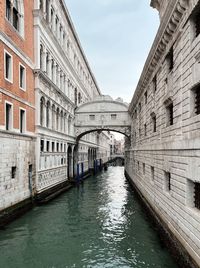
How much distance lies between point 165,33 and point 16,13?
7653 mm

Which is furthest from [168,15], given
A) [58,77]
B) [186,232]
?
[58,77]

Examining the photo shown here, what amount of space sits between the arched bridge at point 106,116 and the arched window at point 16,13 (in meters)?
12.6

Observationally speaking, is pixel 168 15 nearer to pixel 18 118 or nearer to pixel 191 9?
pixel 191 9

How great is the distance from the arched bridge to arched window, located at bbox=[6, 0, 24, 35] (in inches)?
495

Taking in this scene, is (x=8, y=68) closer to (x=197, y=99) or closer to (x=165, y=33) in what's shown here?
(x=165, y=33)

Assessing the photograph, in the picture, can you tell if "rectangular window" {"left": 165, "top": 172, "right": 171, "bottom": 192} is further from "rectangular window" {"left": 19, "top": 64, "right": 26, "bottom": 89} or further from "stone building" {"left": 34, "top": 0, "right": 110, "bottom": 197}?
"rectangular window" {"left": 19, "top": 64, "right": 26, "bottom": 89}

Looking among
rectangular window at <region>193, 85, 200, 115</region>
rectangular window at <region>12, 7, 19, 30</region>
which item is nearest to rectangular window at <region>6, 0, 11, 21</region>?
rectangular window at <region>12, 7, 19, 30</region>

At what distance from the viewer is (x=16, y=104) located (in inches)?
477

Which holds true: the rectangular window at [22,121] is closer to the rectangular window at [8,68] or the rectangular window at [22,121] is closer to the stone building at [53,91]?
the stone building at [53,91]

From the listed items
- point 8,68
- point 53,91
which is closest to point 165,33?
point 8,68

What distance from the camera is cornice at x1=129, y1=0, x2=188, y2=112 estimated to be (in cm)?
709

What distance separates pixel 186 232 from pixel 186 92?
11.5 feet

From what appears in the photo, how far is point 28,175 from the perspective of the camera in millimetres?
13500

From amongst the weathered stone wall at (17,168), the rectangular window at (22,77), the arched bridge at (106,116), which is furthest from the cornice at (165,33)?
the arched bridge at (106,116)
